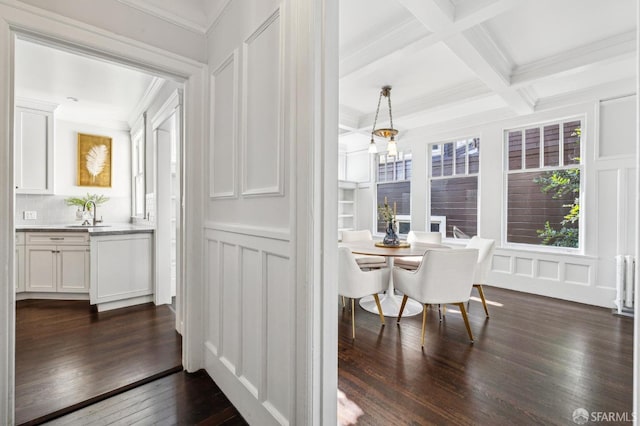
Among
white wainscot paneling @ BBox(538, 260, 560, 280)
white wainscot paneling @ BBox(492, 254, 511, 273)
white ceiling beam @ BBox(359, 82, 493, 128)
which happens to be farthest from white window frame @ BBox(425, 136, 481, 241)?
white ceiling beam @ BBox(359, 82, 493, 128)

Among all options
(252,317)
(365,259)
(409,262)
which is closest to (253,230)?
(252,317)

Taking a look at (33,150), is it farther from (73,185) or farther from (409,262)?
(409,262)

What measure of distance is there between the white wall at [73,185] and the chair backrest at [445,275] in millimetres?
4851

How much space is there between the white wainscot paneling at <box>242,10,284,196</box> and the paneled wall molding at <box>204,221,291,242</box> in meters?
0.19

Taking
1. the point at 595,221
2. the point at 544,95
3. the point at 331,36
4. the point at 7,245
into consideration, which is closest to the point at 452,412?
the point at 331,36

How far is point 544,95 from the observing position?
4098 mm

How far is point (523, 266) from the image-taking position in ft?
14.4

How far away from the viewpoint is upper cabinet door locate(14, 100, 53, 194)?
3.89 metres

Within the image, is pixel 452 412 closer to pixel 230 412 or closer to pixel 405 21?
pixel 230 412

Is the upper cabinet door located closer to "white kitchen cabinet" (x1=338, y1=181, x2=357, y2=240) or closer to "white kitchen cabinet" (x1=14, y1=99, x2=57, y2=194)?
"white kitchen cabinet" (x1=14, y1=99, x2=57, y2=194)

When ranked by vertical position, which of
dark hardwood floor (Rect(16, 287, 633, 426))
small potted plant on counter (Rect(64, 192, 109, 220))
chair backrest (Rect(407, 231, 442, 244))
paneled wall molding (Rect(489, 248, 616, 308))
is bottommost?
dark hardwood floor (Rect(16, 287, 633, 426))

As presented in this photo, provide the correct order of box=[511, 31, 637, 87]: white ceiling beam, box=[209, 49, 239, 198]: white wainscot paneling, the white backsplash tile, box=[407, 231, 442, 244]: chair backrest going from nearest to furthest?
box=[209, 49, 239, 198]: white wainscot paneling
box=[511, 31, 637, 87]: white ceiling beam
the white backsplash tile
box=[407, 231, 442, 244]: chair backrest

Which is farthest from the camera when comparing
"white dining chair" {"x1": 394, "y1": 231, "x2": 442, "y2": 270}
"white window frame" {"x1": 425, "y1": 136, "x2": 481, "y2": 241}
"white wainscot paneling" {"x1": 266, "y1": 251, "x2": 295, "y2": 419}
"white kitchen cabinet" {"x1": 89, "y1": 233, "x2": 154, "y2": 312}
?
"white window frame" {"x1": 425, "y1": 136, "x2": 481, "y2": 241}

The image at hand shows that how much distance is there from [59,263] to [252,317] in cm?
360
